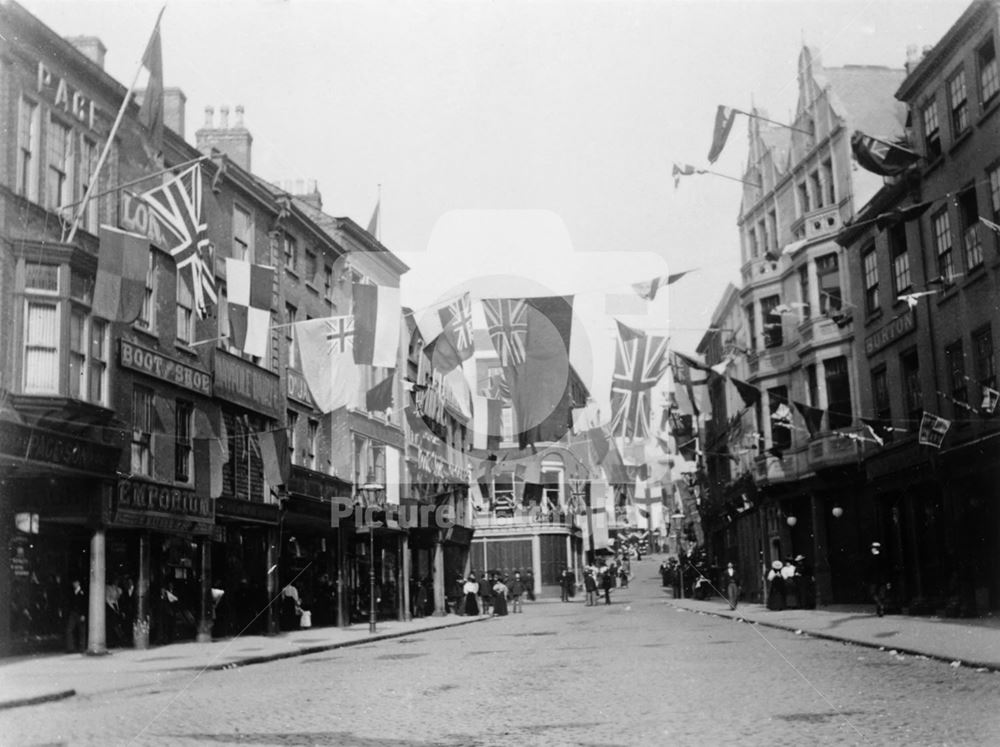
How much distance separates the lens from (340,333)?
26.7 metres

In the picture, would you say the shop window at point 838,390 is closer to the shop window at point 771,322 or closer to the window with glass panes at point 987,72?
the shop window at point 771,322

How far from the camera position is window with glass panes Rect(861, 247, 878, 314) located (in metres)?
32.4

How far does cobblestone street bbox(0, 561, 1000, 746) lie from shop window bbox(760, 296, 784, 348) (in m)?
25.2

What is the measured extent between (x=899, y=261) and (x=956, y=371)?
480cm

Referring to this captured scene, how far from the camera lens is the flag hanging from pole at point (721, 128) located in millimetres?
18812

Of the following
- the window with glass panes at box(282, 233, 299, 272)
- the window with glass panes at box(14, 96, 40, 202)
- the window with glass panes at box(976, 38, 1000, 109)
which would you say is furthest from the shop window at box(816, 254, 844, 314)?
the window with glass panes at box(14, 96, 40, 202)

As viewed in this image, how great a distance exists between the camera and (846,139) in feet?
125

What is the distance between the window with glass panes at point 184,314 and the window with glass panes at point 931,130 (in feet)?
61.6

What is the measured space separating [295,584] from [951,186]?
22.2m

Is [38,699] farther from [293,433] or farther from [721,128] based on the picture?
[293,433]

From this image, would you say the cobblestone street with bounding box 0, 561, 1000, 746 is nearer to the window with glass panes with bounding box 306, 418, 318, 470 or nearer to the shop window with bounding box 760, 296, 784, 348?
the window with glass panes with bounding box 306, 418, 318, 470

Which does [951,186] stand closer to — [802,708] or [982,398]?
[982,398]

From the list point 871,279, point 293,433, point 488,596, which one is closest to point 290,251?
point 293,433

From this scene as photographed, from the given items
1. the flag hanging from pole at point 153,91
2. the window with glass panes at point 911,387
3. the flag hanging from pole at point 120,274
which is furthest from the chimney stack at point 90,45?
the window with glass panes at point 911,387
